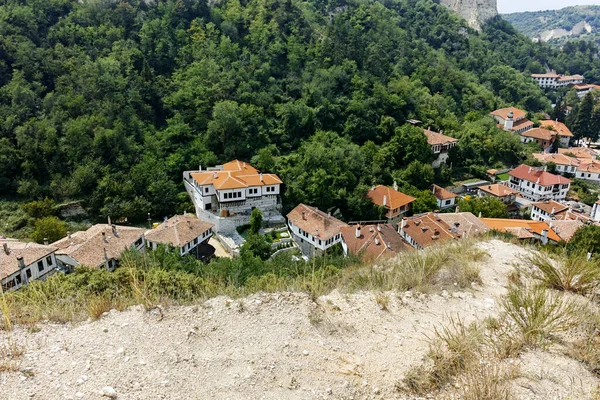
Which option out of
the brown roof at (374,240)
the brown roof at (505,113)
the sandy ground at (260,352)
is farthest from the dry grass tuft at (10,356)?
the brown roof at (505,113)

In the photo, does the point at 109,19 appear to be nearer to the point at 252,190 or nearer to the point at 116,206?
the point at 116,206

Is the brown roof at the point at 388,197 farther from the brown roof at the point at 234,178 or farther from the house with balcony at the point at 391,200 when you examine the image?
the brown roof at the point at 234,178

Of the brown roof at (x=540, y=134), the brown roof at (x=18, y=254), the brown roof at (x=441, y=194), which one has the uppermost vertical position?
the brown roof at (x=18, y=254)

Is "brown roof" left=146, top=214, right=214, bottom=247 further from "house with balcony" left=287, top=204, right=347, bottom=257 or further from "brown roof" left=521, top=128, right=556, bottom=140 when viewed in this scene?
"brown roof" left=521, top=128, right=556, bottom=140

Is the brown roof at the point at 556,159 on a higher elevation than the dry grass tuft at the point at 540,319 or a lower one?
lower

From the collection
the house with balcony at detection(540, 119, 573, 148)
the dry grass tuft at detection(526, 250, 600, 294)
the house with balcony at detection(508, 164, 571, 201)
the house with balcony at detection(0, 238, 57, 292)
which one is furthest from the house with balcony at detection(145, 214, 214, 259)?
the house with balcony at detection(540, 119, 573, 148)

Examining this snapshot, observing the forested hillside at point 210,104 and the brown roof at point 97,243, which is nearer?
the brown roof at point 97,243

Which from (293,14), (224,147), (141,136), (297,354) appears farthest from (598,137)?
(297,354)
